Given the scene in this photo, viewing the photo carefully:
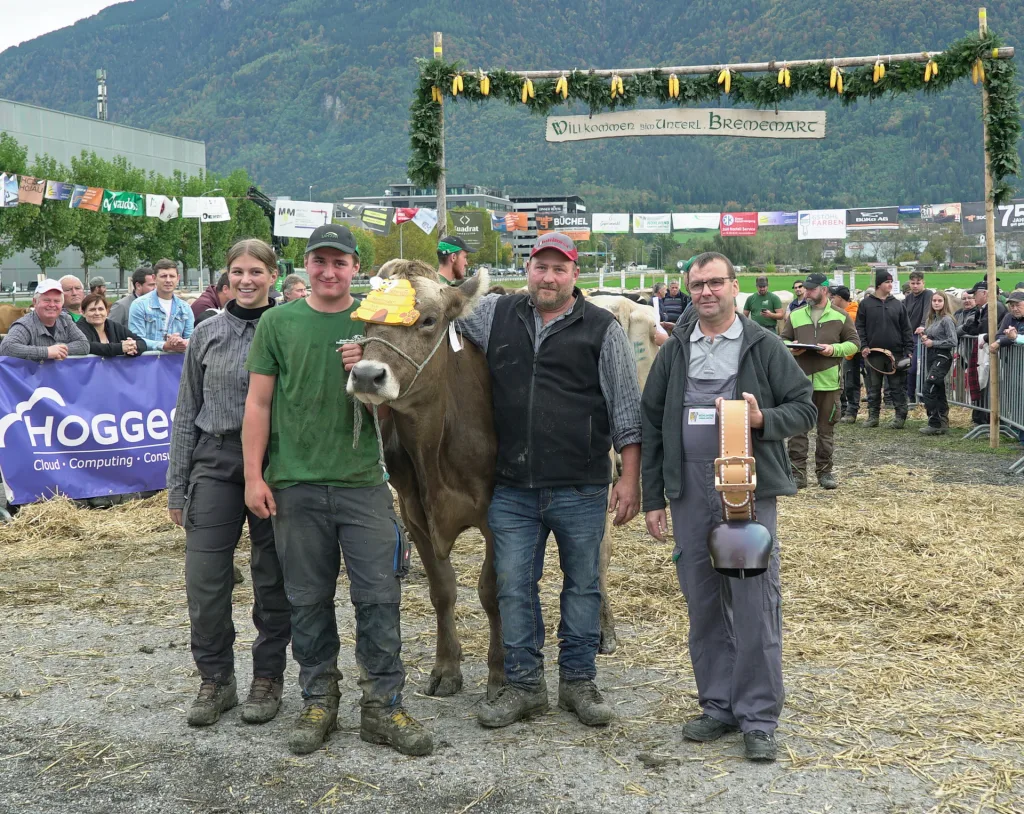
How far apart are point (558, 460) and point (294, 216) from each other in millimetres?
16037

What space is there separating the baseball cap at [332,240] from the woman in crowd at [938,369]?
12.4m

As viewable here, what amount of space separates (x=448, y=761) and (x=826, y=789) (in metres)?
1.52

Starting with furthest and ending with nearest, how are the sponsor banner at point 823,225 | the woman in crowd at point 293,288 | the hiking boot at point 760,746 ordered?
the sponsor banner at point 823,225 → the woman in crowd at point 293,288 → the hiking boot at point 760,746

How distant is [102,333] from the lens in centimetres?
1002

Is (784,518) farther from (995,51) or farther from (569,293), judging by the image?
(995,51)

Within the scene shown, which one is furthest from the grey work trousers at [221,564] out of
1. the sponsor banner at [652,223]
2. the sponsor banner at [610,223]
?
the sponsor banner at [652,223]

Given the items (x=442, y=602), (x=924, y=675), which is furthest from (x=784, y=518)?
(x=442, y=602)

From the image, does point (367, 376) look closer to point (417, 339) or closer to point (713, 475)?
point (417, 339)

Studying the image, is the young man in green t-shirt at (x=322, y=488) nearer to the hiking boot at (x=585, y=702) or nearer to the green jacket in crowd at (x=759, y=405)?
the hiking boot at (x=585, y=702)

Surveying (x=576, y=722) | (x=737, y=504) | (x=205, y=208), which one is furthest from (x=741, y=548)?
(x=205, y=208)

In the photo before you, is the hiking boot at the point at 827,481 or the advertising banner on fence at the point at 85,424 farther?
the hiking boot at the point at 827,481

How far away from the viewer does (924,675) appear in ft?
16.7

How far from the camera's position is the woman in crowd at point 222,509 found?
14.9 feet

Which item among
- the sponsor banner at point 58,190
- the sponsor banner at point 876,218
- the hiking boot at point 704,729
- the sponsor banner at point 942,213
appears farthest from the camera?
the sponsor banner at point 942,213
